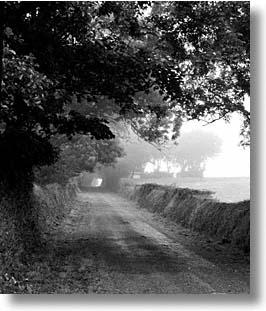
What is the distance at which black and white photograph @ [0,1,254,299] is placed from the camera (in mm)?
7719

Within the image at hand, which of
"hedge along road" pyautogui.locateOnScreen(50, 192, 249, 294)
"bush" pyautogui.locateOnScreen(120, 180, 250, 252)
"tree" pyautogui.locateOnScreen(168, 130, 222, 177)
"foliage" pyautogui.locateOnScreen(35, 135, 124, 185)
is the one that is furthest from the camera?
"bush" pyautogui.locateOnScreen(120, 180, 250, 252)

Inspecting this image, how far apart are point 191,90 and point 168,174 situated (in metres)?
1.87

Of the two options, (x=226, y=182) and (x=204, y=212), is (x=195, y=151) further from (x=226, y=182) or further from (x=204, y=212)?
(x=204, y=212)

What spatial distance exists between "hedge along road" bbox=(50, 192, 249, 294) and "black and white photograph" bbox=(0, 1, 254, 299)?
0.04 metres

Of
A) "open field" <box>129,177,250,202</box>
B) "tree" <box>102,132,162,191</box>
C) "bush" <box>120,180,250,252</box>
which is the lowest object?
"bush" <box>120,180,250,252</box>

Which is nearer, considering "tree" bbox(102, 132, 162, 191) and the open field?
the open field

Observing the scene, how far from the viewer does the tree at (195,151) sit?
885 cm

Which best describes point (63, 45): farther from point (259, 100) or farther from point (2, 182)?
point (259, 100)

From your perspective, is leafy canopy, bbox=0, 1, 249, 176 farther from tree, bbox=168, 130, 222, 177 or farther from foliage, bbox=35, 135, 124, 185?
tree, bbox=168, 130, 222, 177

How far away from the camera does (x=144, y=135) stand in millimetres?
12078

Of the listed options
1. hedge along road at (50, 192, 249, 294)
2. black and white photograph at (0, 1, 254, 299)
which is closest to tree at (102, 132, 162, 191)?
black and white photograph at (0, 1, 254, 299)

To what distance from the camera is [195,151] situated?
9500mm

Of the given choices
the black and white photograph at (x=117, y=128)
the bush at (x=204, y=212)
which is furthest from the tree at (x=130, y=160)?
the bush at (x=204, y=212)

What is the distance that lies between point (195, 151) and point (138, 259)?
238 cm
